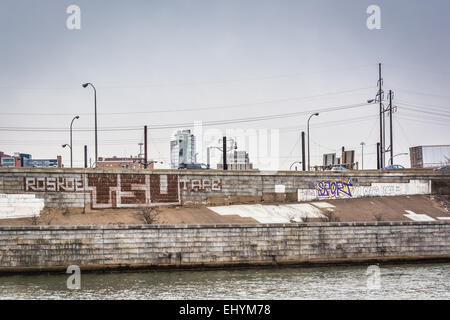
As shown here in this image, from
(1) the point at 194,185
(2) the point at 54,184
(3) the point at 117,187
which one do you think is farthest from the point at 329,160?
(2) the point at 54,184

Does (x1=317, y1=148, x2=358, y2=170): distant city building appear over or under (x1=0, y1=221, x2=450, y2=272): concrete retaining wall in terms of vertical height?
over

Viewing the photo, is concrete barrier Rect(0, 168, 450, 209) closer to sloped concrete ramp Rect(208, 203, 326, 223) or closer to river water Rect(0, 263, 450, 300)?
sloped concrete ramp Rect(208, 203, 326, 223)

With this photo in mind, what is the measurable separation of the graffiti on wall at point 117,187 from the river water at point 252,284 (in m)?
9.26

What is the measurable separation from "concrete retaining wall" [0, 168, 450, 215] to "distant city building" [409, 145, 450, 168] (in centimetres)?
3444

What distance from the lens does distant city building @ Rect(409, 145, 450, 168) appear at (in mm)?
80250

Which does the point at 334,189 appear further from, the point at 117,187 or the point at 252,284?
the point at 117,187

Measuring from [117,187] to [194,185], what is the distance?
22.4 ft

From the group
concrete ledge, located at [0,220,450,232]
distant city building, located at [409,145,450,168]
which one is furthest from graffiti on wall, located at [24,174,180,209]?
distant city building, located at [409,145,450,168]

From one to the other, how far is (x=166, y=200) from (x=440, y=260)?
22.8 metres

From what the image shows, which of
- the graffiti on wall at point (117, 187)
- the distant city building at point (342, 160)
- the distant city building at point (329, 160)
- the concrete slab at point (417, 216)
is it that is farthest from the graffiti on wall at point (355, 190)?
the distant city building at point (329, 160)

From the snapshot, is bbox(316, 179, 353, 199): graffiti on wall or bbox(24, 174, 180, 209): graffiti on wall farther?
bbox(316, 179, 353, 199): graffiti on wall

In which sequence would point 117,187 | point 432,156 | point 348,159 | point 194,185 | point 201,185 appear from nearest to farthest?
point 117,187, point 194,185, point 201,185, point 348,159, point 432,156

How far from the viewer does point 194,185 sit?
42.4 m
